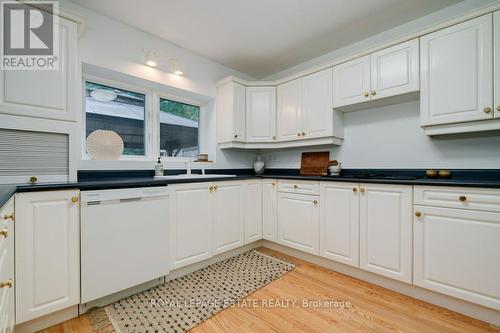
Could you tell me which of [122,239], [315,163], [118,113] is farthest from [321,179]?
[118,113]

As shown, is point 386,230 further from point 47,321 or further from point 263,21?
point 47,321

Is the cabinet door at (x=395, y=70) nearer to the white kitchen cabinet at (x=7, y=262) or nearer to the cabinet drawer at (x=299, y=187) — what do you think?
the cabinet drawer at (x=299, y=187)

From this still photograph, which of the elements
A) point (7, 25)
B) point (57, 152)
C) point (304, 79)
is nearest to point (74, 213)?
point (57, 152)

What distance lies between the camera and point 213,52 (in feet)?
9.56

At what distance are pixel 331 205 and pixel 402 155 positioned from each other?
0.91 m

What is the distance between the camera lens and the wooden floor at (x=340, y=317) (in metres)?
1.48

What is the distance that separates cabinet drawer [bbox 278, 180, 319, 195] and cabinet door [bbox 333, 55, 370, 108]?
3.06 ft

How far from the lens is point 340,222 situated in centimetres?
220

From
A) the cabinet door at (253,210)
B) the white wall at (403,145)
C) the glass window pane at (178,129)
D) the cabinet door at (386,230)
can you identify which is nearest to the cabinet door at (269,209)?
the cabinet door at (253,210)

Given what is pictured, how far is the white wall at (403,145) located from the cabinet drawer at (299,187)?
0.64 metres

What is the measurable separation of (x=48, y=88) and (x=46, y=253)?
3.76ft

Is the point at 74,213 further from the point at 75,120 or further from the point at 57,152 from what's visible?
the point at 75,120

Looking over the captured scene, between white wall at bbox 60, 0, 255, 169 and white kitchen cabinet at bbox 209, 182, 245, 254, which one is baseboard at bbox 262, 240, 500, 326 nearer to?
white kitchen cabinet at bbox 209, 182, 245, 254

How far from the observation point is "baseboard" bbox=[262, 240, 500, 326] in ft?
5.07
